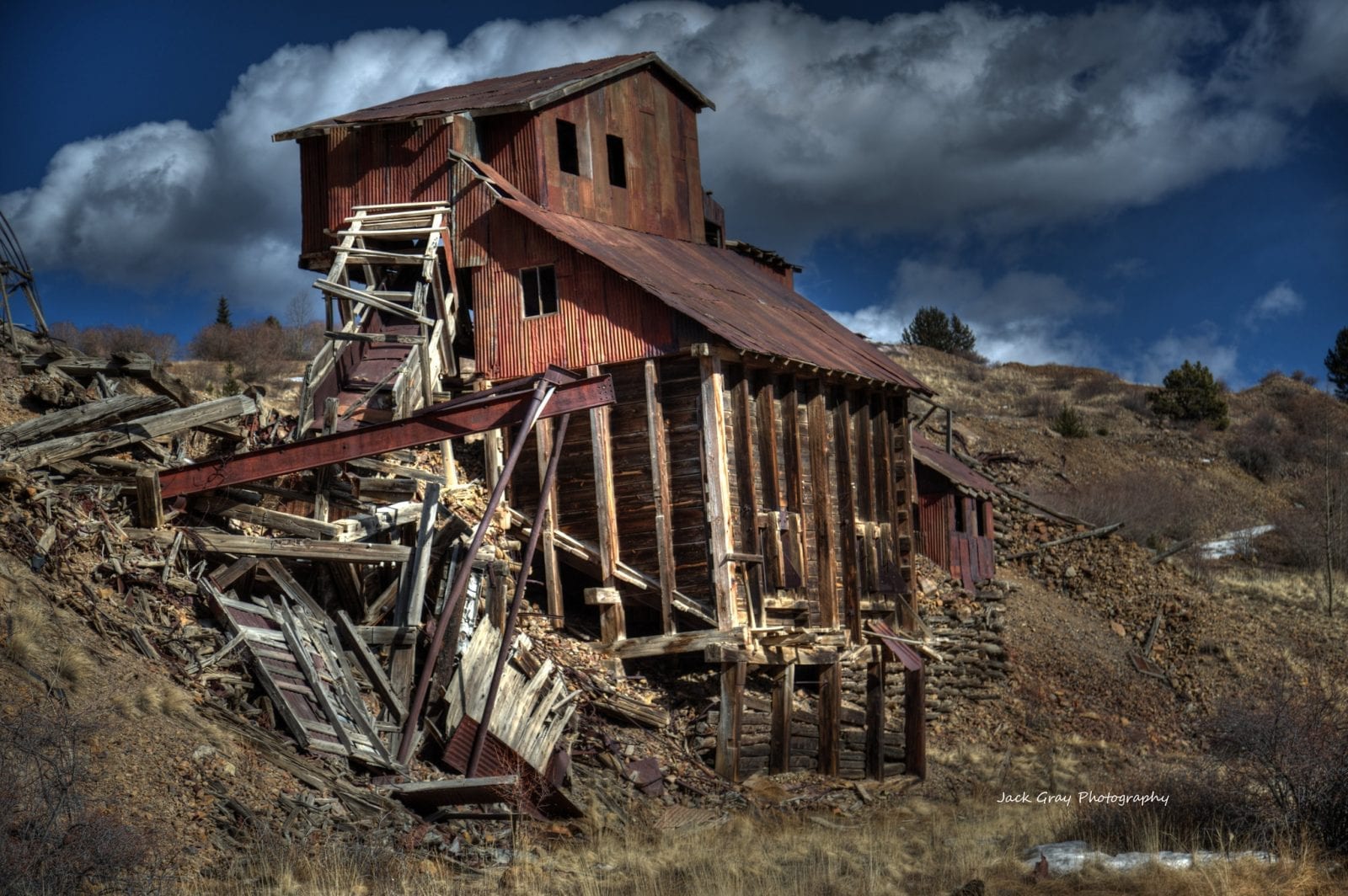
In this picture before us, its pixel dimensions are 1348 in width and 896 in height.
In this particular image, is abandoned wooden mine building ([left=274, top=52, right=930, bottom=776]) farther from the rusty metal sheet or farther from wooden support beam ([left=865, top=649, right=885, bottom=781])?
the rusty metal sheet

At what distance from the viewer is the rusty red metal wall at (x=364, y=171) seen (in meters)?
25.7

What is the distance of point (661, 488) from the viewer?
2253 cm

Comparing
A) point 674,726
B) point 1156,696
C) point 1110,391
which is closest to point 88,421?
point 674,726

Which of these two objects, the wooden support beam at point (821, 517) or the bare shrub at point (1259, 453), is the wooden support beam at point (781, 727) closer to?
the wooden support beam at point (821, 517)

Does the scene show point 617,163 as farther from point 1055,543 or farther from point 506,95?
point 1055,543

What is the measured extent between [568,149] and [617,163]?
135 cm

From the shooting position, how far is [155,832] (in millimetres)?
11656

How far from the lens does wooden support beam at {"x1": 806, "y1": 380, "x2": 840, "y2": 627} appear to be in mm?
25531

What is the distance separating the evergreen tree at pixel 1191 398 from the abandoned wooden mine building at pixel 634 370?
3908 cm

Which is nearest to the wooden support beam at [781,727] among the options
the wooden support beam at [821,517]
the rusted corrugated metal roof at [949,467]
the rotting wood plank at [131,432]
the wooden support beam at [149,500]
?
the wooden support beam at [821,517]

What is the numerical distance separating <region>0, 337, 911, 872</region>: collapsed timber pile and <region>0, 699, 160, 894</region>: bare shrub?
1.65 m

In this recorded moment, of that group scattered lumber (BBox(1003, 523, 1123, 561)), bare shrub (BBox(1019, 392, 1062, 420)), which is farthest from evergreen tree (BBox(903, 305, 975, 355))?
scattered lumber (BBox(1003, 523, 1123, 561))

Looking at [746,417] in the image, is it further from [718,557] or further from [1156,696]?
[1156,696]

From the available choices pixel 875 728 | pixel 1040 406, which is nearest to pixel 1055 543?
pixel 875 728
